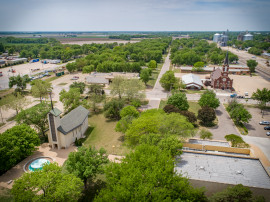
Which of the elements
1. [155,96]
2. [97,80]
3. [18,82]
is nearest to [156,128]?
[155,96]

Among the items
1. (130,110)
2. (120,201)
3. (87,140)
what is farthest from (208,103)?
(120,201)

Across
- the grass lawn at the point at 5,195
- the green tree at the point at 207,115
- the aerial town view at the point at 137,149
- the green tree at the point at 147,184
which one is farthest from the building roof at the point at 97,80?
the green tree at the point at 147,184

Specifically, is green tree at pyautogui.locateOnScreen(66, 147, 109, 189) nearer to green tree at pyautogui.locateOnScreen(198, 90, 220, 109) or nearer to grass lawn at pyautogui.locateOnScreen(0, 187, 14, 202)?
grass lawn at pyautogui.locateOnScreen(0, 187, 14, 202)

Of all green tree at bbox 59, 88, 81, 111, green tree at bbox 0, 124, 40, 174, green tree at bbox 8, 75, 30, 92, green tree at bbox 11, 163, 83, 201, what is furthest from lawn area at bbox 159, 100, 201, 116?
green tree at bbox 8, 75, 30, 92

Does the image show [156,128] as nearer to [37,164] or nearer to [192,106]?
[37,164]

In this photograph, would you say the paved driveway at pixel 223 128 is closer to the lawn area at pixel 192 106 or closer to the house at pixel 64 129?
the lawn area at pixel 192 106

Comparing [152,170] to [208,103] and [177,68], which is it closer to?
[208,103]
